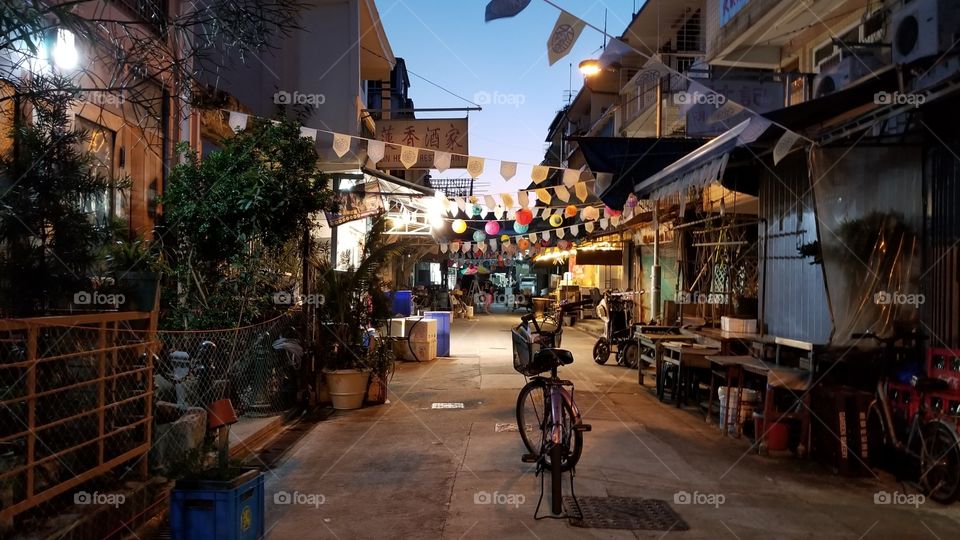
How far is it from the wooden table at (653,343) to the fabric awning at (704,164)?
8.08 ft

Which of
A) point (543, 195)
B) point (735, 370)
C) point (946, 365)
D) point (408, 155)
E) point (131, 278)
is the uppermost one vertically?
point (408, 155)

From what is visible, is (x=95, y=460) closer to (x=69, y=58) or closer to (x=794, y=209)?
(x=69, y=58)

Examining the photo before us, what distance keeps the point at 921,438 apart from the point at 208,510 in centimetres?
602

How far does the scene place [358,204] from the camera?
43.6 ft

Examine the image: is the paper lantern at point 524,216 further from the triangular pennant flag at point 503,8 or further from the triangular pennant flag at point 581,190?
the triangular pennant flag at point 503,8

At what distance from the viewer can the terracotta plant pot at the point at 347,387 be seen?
9.57 metres

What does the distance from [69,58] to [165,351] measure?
10.3 ft

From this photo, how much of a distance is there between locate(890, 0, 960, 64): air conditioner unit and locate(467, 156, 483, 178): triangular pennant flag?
5.97 m

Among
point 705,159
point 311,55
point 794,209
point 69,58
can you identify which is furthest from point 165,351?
point 311,55

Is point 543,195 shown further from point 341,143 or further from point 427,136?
point 341,143

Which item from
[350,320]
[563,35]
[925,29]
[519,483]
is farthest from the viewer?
[350,320]

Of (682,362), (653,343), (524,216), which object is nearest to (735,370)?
→ (682,362)

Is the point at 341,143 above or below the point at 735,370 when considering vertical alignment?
above

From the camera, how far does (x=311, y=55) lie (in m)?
15.3
